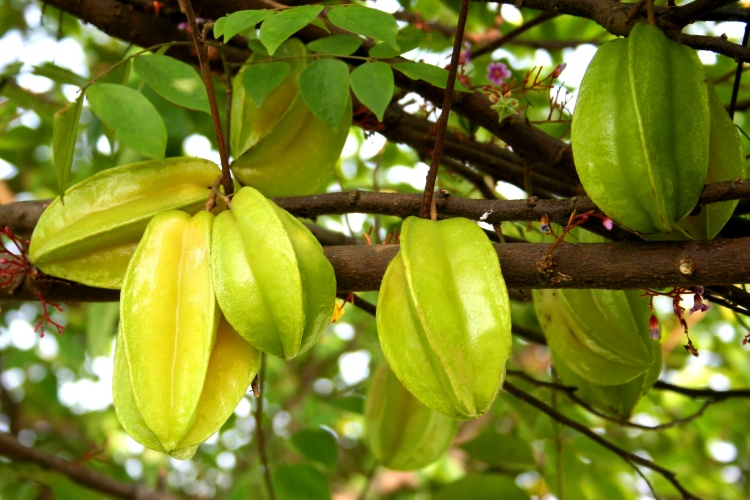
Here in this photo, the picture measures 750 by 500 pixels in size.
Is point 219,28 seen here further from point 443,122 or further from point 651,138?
point 651,138

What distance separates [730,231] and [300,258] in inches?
34.1

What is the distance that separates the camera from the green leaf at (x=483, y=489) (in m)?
2.22

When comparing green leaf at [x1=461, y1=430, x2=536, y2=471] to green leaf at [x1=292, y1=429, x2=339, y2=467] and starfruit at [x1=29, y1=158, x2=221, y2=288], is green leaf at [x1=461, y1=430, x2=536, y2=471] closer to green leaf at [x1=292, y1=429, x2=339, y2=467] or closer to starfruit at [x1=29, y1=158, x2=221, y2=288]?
green leaf at [x1=292, y1=429, x2=339, y2=467]

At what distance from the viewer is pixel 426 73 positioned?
1.60 m

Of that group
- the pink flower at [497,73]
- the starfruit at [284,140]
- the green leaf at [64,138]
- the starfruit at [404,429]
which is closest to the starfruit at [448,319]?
the starfruit at [284,140]

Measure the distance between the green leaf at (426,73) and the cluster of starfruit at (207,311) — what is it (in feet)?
1.52

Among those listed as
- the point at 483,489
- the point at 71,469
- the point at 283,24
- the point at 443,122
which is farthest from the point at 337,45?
the point at 71,469

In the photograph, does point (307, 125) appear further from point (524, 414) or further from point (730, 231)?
point (524, 414)

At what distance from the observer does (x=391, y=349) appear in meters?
1.22

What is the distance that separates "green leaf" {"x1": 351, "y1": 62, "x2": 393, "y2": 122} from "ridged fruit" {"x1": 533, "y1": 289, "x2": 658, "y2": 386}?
0.59 m

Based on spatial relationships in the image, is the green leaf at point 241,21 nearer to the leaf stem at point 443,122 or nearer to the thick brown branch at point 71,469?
the leaf stem at point 443,122

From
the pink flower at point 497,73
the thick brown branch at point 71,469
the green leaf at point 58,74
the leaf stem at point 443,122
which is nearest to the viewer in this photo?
the leaf stem at point 443,122

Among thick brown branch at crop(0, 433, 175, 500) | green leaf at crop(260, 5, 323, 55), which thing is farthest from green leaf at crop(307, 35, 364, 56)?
thick brown branch at crop(0, 433, 175, 500)

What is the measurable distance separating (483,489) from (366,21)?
1.43 m
